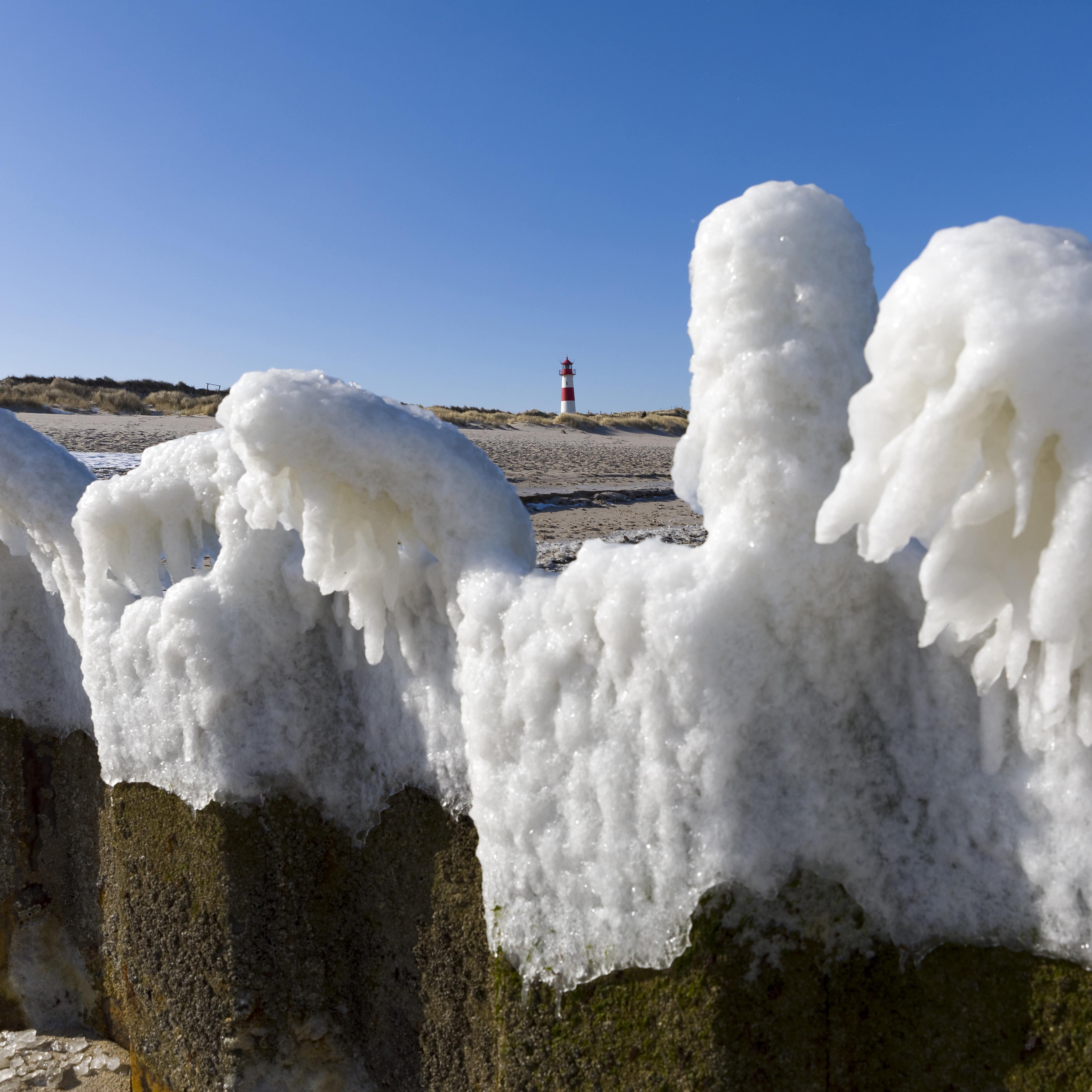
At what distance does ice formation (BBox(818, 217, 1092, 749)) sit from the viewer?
123 cm

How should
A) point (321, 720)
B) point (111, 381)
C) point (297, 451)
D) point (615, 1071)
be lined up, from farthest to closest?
1. point (111, 381)
2. point (321, 720)
3. point (297, 451)
4. point (615, 1071)

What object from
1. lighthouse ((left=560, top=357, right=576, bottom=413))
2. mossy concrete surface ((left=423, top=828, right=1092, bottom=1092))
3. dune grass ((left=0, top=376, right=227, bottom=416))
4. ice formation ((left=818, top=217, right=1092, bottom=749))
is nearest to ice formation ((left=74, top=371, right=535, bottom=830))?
mossy concrete surface ((left=423, top=828, right=1092, bottom=1092))

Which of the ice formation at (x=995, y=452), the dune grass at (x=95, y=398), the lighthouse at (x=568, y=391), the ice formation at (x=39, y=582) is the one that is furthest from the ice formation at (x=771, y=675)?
the lighthouse at (x=568, y=391)

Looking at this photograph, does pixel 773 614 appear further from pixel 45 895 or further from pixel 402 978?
pixel 45 895

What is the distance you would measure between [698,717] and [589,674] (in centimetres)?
26

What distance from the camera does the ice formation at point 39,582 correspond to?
3.26m

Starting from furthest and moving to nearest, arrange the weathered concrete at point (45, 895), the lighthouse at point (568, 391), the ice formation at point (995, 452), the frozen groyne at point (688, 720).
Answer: the lighthouse at point (568, 391)
the weathered concrete at point (45, 895)
the frozen groyne at point (688, 720)
the ice formation at point (995, 452)

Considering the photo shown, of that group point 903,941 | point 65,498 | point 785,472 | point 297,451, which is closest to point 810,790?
point 903,941

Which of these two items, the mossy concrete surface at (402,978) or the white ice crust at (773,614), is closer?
the white ice crust at (773,614)

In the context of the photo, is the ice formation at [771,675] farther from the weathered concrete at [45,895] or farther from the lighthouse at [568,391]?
the lighthouse at [568,391]

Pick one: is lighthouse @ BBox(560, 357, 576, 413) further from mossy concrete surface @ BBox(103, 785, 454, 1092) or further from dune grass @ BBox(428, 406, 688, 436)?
mossy concrete surface @ BBox(103, 785, 454, 1092)

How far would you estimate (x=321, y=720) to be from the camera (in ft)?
8.55

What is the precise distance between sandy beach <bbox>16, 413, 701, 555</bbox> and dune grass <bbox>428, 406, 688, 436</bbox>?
2.53 feet

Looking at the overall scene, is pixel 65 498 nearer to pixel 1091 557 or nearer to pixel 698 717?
pixel 698 717
